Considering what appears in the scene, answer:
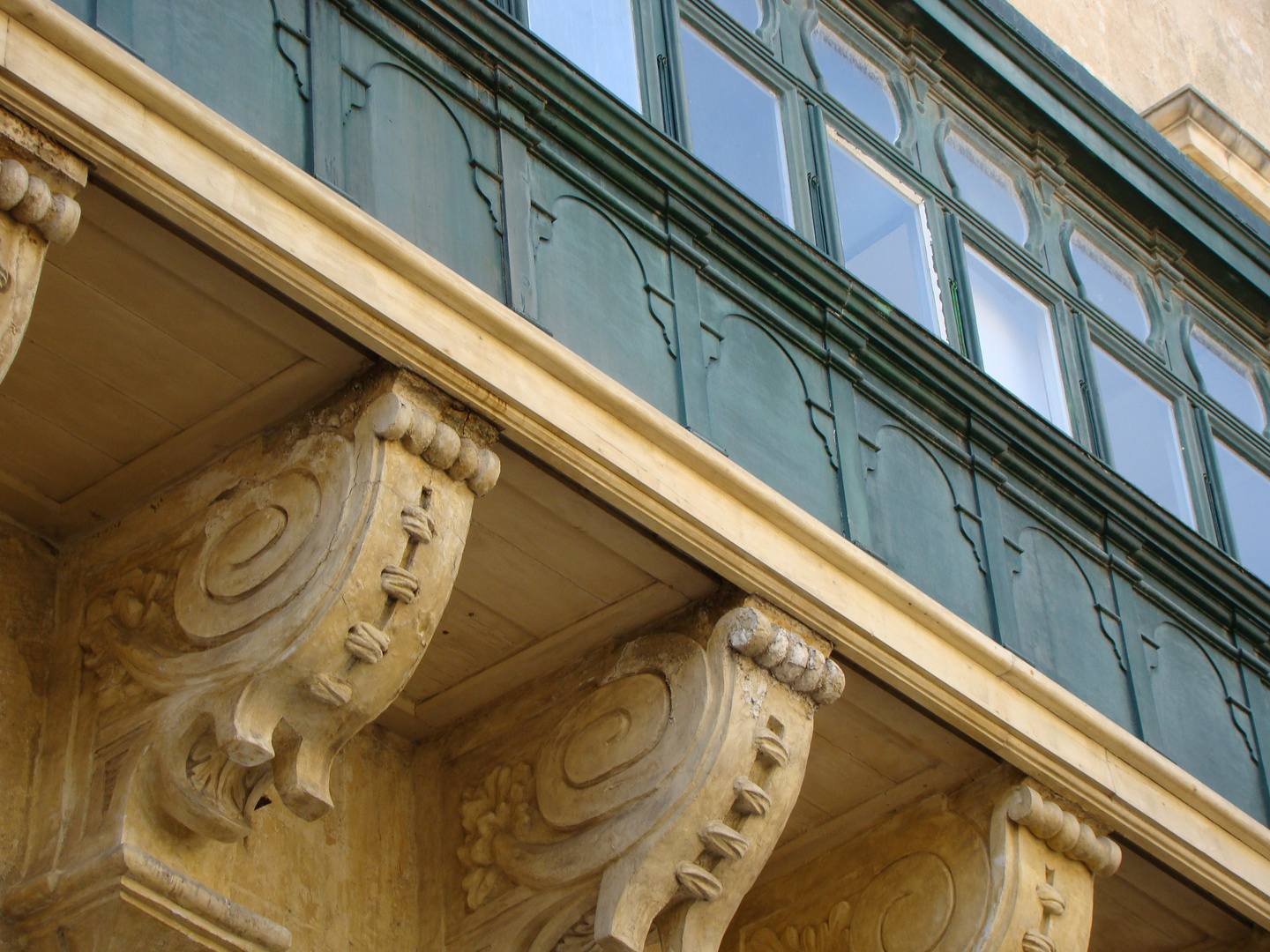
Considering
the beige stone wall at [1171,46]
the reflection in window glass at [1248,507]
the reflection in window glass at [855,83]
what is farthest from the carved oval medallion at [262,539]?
the beige stone wall at [1171,46]

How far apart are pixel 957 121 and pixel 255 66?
4239 millimetres

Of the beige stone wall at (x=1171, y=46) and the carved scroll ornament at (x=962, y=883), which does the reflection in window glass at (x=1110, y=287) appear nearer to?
the carved scroll ornament at (x=962, y=883)

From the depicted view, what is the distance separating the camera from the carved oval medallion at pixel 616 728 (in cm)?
636

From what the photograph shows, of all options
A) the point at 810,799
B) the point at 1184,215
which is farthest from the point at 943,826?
the point at 1184,215

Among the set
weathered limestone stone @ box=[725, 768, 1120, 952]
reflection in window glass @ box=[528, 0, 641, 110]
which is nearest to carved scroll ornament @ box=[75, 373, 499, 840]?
reflection in window glass @ box=[528, 0, 641, 110]

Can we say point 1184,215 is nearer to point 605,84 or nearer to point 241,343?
point 605,84

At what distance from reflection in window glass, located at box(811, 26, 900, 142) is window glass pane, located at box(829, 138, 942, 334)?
29 cm

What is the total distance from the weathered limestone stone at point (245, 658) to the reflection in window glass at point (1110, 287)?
4.45 meters

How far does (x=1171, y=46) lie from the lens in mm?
14906

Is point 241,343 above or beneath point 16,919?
above

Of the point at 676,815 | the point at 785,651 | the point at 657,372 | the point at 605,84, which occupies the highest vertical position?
the point at 605,84

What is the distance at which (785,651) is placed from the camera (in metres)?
6.32

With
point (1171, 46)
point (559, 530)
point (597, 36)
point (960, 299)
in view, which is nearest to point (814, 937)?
point (559, 530)

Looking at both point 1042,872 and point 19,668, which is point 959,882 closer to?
point 1042,872
